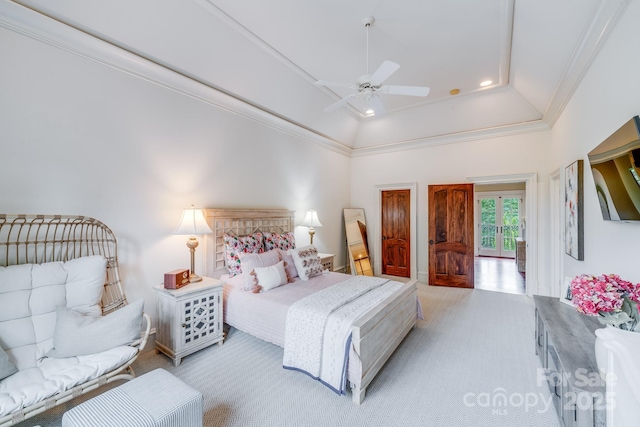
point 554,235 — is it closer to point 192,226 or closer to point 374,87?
point 374,87

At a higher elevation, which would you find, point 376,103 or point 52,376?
point 376,103

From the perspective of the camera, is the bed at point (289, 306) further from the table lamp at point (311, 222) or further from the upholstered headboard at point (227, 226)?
the table lamp at point (311, 222)

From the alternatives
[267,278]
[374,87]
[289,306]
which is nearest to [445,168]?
[374,87]

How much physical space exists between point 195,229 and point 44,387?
1649 millimetres

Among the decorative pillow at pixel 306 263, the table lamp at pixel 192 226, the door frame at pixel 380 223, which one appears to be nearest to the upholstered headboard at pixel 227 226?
the table lamp at pixel 192 226

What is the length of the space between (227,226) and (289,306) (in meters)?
1.60

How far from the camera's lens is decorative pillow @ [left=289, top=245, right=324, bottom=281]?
361 cm

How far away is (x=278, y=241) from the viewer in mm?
4117

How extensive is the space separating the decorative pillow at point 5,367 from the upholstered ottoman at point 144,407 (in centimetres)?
55

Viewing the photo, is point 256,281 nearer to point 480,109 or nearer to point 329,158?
→ point 329,158

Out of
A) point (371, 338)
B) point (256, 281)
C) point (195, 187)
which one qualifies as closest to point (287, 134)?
point (195, 187)

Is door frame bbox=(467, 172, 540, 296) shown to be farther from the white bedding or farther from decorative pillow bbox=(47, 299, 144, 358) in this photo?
decorative pillow bbox=(47, 299, 144, 358)

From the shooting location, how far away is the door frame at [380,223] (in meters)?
5.80

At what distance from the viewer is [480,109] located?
15.8ft
